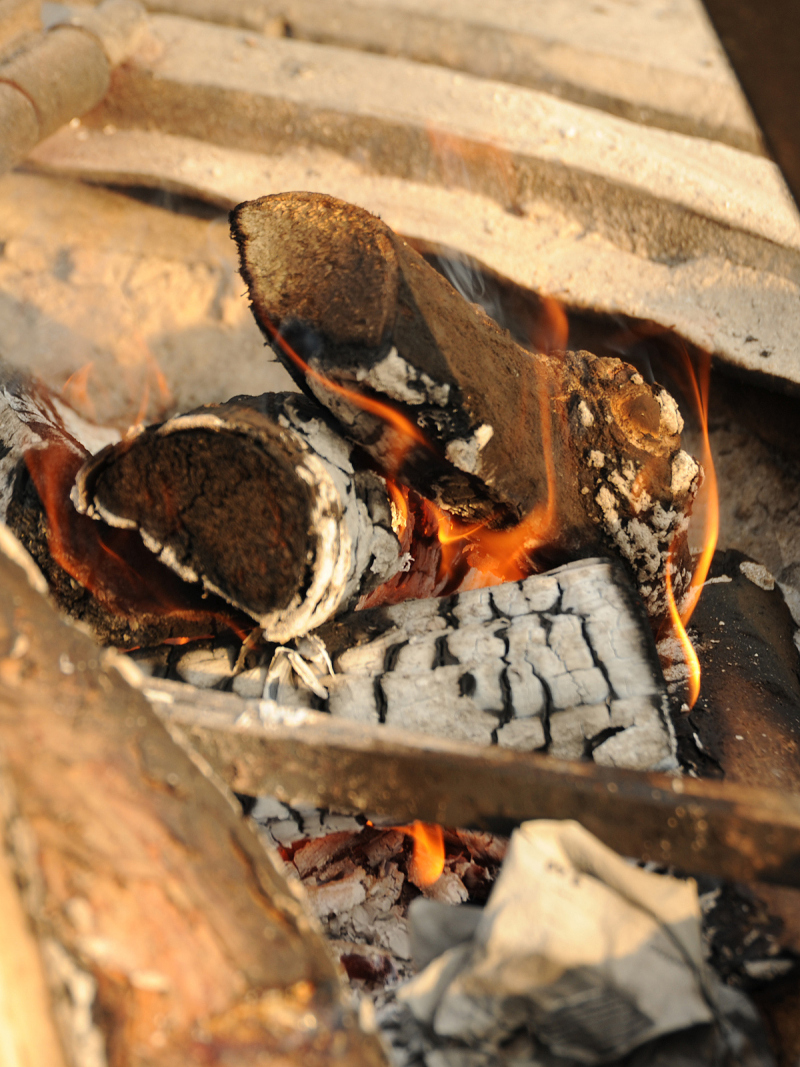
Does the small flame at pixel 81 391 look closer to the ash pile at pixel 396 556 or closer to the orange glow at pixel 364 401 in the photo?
the ash pile at pixel 396 556

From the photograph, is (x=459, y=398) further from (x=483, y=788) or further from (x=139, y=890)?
(x=139, y=890)

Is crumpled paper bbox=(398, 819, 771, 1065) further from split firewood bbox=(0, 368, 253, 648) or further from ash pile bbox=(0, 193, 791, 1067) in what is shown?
split firewood bbox=(0, 368, 253, 648)

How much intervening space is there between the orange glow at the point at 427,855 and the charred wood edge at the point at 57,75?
271 cm

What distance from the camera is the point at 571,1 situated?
3363 mm

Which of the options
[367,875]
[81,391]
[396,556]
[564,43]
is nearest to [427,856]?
[367,875]

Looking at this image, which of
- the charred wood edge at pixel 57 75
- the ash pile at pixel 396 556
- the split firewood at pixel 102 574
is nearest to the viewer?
the ash pile at pixel 396 556

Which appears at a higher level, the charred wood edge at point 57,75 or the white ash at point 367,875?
the charred wood edge at point 57,75

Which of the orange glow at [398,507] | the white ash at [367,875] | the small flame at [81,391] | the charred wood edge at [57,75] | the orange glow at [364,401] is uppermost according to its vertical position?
the charred wood edge at [57,75]

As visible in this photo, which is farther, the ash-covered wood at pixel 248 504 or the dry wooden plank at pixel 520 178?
the dry wooden plank at pixel 520 178

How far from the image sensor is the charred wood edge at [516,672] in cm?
128

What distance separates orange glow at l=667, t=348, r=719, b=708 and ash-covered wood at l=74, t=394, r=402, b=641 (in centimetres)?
79

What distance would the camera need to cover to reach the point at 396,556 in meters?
1.49

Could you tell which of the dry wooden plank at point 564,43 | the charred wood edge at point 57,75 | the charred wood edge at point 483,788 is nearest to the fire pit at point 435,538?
the charred wood edge at point 483,788

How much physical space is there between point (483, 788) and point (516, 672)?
0.40 metres
